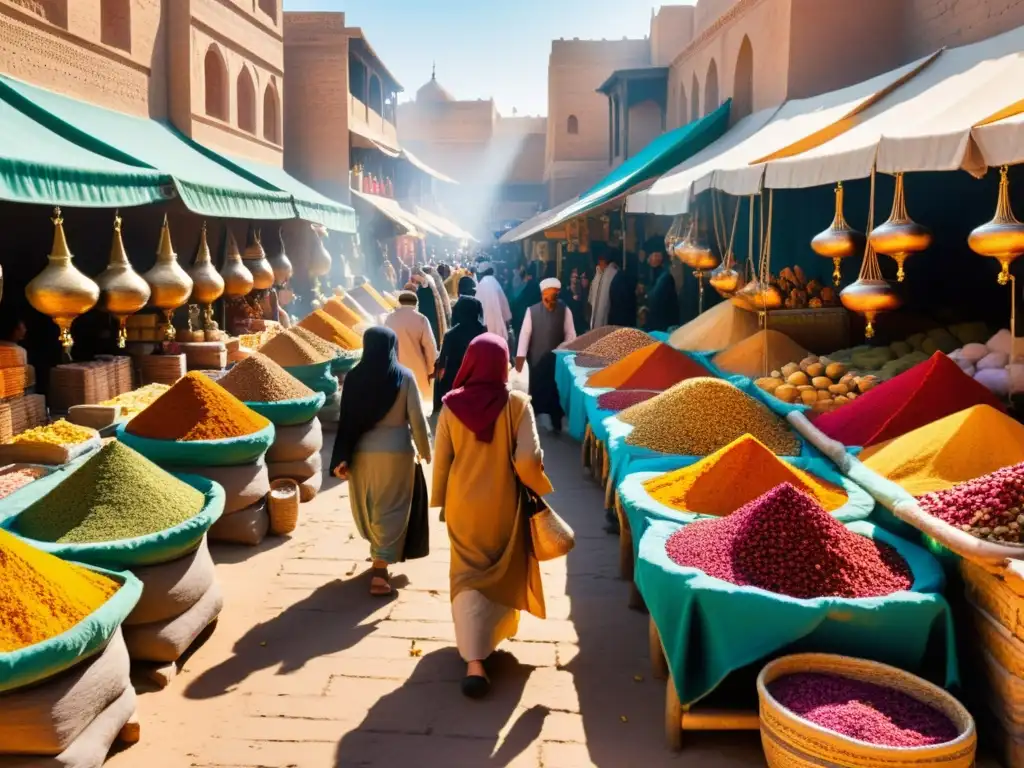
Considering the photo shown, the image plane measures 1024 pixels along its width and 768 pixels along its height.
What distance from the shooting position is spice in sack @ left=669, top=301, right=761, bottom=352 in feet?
22.3

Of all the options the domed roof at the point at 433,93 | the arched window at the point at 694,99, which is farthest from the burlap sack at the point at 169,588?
the domed roof at the point at 433,93

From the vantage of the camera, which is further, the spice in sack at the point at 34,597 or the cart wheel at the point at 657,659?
the cart wheel at the point at 657,659

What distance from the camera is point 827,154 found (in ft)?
14.5

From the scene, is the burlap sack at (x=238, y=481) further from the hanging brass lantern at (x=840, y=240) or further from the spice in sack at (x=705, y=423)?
the hanging brass lantern at (x=840, y=240)

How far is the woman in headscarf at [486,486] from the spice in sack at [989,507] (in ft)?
4.26

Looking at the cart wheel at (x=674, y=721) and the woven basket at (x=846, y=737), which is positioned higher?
the woven basket at (x=846, y=737)

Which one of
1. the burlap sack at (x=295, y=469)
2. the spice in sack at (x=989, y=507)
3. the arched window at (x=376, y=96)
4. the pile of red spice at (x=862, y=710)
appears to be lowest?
the burlap sack at (x=295, y=469)

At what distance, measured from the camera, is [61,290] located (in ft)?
15.2

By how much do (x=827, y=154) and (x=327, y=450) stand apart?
4.46 m

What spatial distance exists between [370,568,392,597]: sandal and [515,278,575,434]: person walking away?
3.80 metres

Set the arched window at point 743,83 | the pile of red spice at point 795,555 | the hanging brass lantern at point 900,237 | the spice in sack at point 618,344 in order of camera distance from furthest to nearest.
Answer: the arched window at point 743,83
the spice in sack at point 618,344
the hanging brass lantern at point 900,237
the pile of red spice at point 795,555

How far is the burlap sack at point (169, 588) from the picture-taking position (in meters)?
3.30

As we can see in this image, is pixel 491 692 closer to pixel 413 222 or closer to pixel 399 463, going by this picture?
pixel 399 463

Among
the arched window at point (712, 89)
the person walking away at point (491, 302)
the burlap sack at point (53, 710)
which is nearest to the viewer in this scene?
the burlap sack at point (53, 710)
